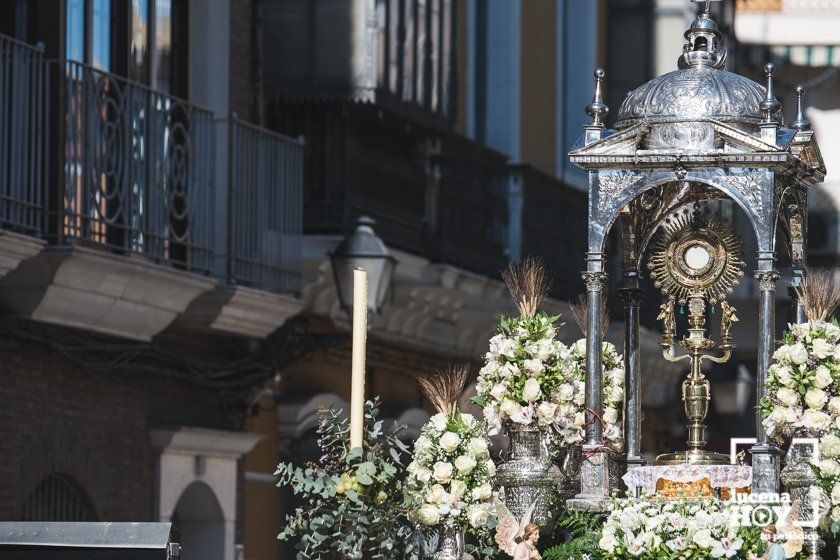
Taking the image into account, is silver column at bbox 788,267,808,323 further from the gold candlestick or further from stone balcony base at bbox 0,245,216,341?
stone balcony base at bbox 0,245,216,341

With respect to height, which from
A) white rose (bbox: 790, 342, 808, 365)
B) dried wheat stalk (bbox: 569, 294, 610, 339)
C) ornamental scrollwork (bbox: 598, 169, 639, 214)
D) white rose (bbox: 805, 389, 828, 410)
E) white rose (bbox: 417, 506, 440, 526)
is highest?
ornamental scrollwork (bbox: 598, 169, 639, 214)

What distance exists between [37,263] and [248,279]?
270cm

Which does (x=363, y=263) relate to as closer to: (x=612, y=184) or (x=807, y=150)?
(x=612, y=184)

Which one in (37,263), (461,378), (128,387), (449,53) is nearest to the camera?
(461,378)

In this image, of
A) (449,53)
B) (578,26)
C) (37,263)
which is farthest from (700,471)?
(578,26)

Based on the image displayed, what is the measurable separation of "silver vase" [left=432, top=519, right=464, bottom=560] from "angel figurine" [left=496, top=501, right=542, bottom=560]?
176mm

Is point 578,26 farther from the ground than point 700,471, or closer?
farther from the ground

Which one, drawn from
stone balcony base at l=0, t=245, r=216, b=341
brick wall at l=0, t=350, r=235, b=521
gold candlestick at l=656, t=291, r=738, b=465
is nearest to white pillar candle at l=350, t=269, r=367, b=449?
gold candlestick at l=656, t=291, r=738, b=465

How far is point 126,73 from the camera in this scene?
16.0m

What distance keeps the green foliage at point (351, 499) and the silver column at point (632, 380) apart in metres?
2.71

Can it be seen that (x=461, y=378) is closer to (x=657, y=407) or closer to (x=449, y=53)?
(x=449, y=53)

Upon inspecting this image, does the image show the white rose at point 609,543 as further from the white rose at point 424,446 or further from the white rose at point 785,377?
the white rose at point 785,377

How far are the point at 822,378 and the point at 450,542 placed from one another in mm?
1847

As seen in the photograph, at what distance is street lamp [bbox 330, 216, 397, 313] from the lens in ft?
49.5
